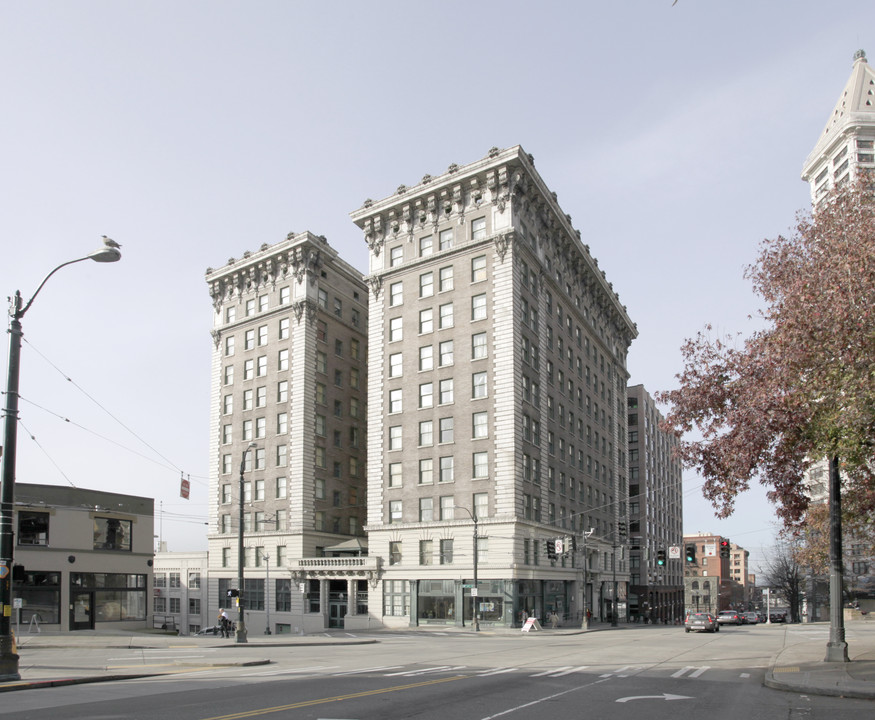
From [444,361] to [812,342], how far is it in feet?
149

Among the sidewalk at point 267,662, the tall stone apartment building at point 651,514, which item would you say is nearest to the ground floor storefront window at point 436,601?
the sidewalk at point 267,662

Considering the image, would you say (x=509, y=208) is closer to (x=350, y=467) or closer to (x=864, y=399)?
(x=350, y=467)

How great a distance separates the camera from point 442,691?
1700 centimetres

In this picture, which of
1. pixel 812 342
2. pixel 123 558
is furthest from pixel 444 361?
pixel 812 342

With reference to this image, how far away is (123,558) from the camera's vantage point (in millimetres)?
51656

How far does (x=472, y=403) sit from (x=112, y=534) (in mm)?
26469

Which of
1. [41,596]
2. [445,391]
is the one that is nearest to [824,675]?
[41,596]

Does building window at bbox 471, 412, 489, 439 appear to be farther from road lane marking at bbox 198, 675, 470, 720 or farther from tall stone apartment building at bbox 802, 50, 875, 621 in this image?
tall stone apartment building at bbox 802, 50, 875, 621

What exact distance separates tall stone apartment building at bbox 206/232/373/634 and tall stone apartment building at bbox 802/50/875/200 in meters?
128

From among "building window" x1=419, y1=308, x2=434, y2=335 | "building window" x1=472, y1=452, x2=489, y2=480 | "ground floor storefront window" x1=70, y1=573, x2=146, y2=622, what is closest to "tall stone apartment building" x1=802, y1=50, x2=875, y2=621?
"building window" x1=419, y1=308, x2=434, y2=335

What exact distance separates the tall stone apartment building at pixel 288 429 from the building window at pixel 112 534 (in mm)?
16584

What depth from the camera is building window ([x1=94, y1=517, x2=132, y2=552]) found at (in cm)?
5034

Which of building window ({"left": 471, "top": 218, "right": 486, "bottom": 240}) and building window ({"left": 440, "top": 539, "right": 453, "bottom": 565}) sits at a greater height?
building window ({"left": 471, "top": 218, "right": 486, "bottom": 240})

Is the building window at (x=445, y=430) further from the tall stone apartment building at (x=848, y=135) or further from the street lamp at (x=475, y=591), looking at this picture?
the tall stone apartment building at (x=848, y=135)
